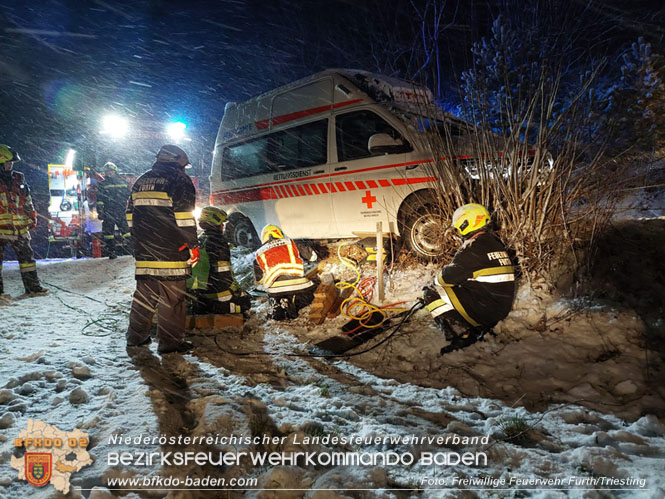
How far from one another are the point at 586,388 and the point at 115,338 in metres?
4.25

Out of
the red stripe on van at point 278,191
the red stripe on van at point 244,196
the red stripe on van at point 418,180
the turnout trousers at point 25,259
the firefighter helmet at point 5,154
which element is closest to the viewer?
the red stripe on van at point 418,180

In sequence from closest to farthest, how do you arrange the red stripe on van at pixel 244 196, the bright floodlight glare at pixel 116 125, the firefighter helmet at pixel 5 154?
the firefighter helmet at pixel 5 154, the red stripe on van at pixel 244 196, the bright floodlight glare at pixel 116 125

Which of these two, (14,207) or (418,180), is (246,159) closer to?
(14,207)

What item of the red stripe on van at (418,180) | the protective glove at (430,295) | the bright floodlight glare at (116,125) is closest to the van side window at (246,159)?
the red stripe on van at (418,180)

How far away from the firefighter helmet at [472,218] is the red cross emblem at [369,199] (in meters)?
1.91

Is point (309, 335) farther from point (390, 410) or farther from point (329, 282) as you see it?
point (390, 410)

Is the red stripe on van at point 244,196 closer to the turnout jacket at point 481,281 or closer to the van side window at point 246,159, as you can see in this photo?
the van side window at point 246,159

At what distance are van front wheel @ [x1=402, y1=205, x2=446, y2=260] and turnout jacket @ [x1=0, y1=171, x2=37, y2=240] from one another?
5507 millimetres

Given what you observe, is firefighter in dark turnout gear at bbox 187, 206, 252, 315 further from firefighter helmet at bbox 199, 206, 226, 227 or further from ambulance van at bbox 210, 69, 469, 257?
ambulance van at bbox 210, 69, 469, 257

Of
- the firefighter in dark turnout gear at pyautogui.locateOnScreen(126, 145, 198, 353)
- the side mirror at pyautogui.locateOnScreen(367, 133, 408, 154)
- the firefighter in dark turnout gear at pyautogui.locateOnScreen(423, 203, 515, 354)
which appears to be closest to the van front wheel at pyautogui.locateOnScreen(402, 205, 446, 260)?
the side mirror at pyautogui.locateOnScreen(367, 133, 408, 154)

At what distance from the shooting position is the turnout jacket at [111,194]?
318 inches

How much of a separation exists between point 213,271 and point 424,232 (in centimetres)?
287

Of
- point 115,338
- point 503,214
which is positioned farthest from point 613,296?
point 115,338

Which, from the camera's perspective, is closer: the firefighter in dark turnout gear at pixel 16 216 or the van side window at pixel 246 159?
the firefighter in dark turnout gear at pixel 16 216
